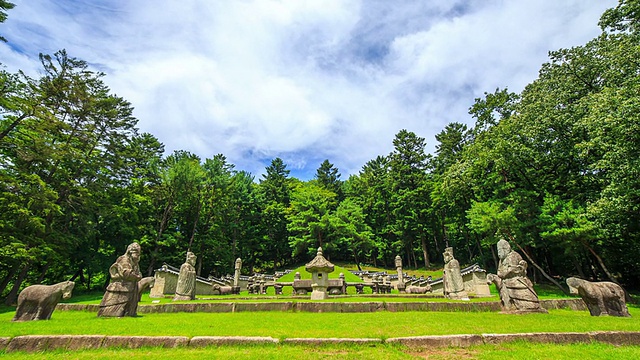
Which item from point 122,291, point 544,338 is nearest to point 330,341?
point 544,338

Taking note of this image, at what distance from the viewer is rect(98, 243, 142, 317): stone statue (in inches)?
299

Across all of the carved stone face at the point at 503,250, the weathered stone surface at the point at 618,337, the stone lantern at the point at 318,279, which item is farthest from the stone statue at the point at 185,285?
the weathered stone surface at the point at 618,337

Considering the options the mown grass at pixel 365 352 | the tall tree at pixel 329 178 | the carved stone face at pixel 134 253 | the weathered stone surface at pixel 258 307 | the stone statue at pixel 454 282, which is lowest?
the mown grass at pixel 365 352

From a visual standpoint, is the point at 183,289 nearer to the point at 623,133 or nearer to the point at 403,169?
the point at 623,133

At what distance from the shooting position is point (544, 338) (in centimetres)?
487

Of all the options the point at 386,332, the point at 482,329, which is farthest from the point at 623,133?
the point at 386,332

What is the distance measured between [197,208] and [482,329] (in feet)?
99.2

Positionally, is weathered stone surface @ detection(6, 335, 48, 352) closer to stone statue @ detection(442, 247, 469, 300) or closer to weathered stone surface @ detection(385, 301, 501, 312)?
weathered stone surface @ detection(385, 301, 501, 312)

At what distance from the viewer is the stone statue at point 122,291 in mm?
7602

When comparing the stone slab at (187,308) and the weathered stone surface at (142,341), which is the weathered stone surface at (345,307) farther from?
the weathered stone surface at (142,341)

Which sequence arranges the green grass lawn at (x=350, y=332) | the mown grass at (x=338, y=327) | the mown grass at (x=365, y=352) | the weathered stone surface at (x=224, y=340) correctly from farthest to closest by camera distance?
the mown grass at (x=338, y=327), the weathered stone surface at (x=224, y=340), the green grass lawn at (x=350, y=332), the mown grass at (x=365, y=352)

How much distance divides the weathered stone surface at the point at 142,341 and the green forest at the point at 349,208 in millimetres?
14459

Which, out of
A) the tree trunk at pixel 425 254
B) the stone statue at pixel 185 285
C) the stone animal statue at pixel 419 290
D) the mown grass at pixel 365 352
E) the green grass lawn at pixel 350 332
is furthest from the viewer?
the tree trunk at pixel 425 254

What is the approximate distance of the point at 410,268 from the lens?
37656 millimetres
